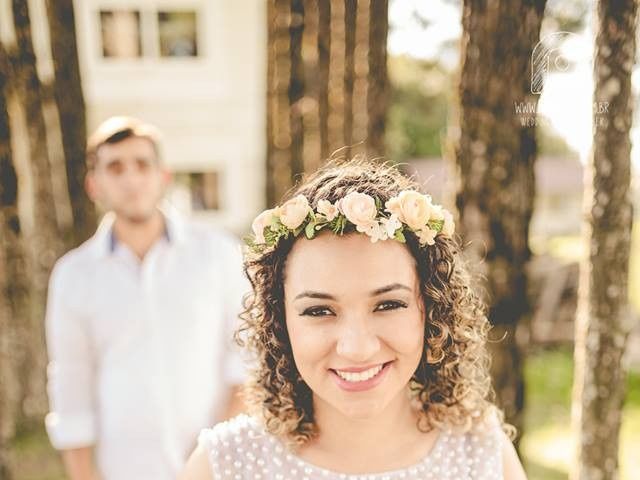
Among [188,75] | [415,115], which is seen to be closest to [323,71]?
[188,75]

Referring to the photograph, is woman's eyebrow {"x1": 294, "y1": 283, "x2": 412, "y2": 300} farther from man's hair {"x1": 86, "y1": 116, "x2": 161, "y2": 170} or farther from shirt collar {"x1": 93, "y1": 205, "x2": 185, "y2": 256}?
man's hair {"x1": 86, "y1": 116, "x2": 161, "y2": 170}

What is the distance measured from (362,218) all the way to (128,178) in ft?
5.60

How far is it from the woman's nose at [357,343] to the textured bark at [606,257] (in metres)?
1.02

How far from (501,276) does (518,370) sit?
17.4 inches

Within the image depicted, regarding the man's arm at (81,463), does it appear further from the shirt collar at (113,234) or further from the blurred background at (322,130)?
the shirt collar at (113,234)

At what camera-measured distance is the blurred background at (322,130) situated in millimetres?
2318

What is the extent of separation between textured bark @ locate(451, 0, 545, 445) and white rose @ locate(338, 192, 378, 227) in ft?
3.09

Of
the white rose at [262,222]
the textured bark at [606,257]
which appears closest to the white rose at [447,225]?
the white rose at [262,222]

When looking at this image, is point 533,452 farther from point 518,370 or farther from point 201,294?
point 201,294

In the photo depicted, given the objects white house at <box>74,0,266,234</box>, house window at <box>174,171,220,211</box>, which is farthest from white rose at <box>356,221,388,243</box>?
house window at <box>174,171,220,211</box>

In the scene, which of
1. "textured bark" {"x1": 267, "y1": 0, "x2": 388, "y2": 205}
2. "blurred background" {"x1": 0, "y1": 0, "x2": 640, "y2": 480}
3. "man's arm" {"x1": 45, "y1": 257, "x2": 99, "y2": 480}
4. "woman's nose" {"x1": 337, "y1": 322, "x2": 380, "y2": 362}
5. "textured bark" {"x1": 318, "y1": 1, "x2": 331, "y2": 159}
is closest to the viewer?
"woman's nose" {"x1": 337, "y1": 322, "x2": 380, "y2": 362}

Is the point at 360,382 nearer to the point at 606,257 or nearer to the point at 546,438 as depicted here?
the point at 606,257

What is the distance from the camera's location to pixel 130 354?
2.89 metres

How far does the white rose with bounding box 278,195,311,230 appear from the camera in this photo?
164 centimetres
